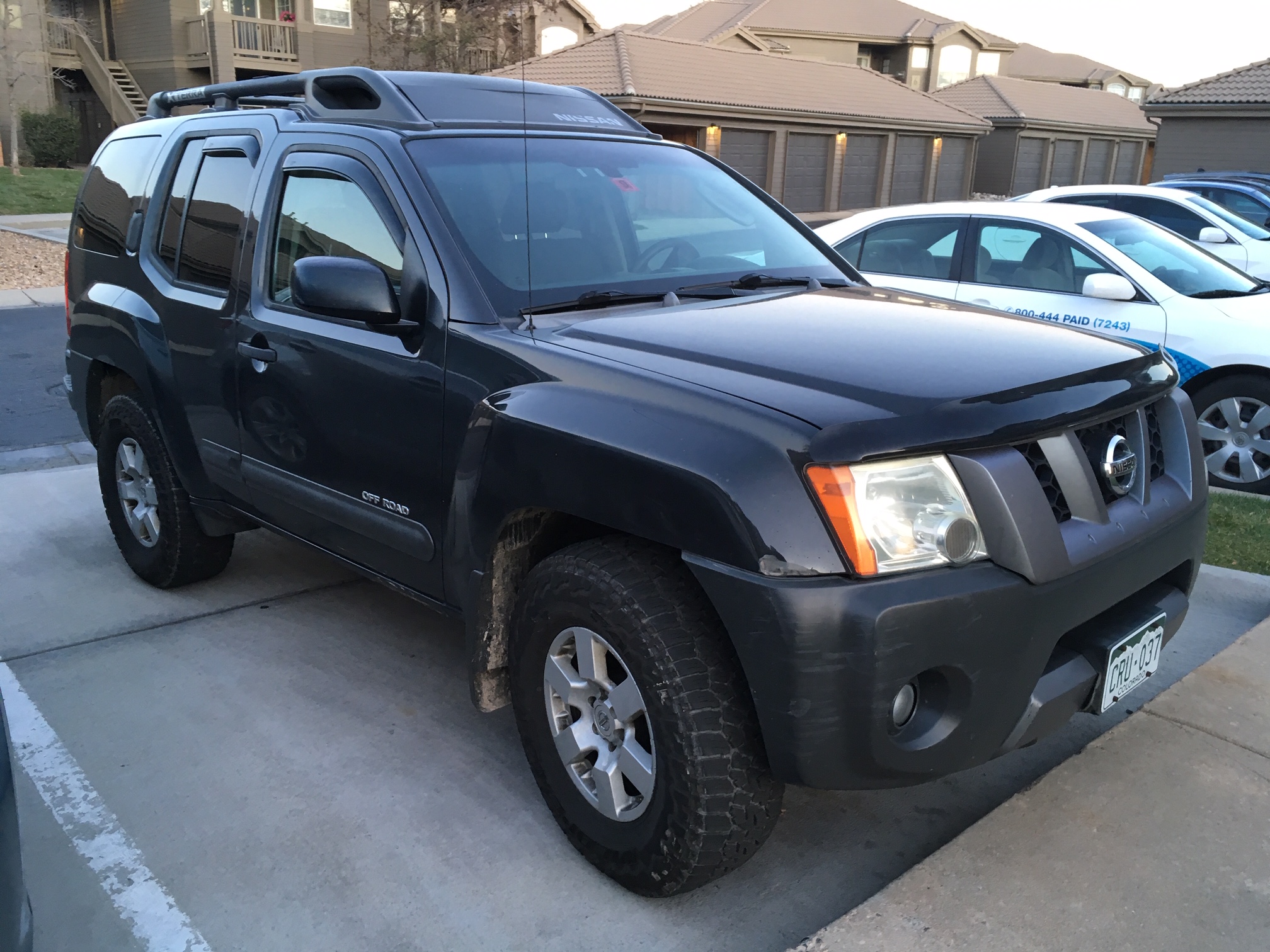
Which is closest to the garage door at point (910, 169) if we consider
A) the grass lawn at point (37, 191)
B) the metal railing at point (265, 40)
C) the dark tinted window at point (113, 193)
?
the metal railing at point (265, 40)

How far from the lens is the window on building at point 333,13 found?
102 feet

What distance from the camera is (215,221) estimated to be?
Result: 414 cm

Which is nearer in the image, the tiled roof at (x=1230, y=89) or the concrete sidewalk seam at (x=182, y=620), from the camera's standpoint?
the concrete sidewalk seam at (x=182, y=620)

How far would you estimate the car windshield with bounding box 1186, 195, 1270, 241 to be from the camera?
37.3 feet

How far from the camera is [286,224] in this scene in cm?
377

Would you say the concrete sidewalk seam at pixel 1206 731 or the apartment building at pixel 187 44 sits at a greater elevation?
the apartment building at pixel 187 44

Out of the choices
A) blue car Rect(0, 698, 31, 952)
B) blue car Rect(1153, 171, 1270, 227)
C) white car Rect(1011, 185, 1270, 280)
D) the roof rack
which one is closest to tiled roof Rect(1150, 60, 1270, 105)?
blue car Rect(1153, 171, 1270, 227)

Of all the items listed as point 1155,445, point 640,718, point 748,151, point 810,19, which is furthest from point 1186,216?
point 810,19

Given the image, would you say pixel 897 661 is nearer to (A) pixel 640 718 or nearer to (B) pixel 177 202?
(A) pixel 640 718

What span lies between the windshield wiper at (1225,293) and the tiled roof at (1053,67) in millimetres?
57924

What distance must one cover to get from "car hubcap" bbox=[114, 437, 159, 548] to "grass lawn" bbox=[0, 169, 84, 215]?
56.6ft

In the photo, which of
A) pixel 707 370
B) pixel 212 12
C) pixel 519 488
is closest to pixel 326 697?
pixel 519 488

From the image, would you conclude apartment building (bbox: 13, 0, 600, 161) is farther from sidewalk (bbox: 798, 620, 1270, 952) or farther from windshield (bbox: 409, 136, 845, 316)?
sidewalk (bbox: 798, 620, 1270, 952)

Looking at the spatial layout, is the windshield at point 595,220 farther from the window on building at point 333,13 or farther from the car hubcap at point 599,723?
the window on building at point 333,13
